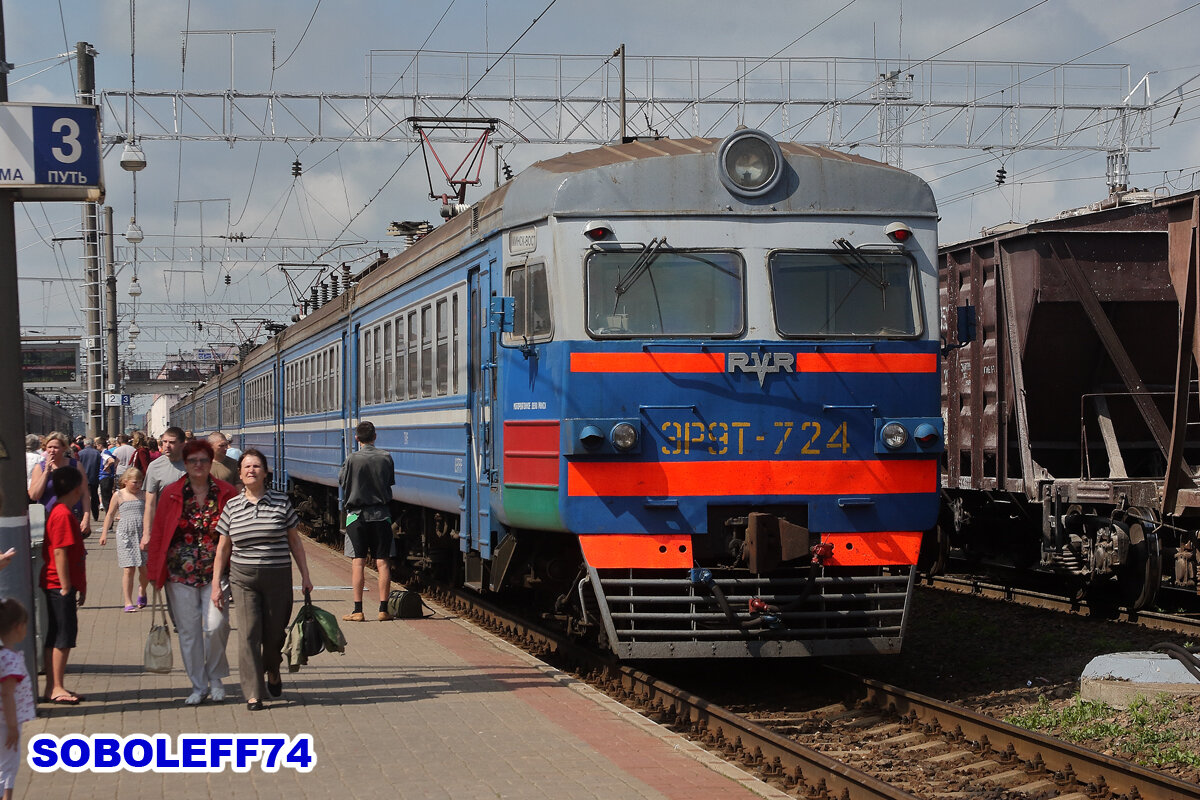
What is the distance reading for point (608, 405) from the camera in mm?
9242

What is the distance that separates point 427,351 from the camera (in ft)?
43.5

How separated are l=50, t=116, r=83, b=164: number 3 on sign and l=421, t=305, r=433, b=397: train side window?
5086 millimetres

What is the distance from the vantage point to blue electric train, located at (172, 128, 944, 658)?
30.0 feet

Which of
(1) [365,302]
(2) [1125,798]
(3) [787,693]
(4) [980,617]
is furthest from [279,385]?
(2) [1125,798]

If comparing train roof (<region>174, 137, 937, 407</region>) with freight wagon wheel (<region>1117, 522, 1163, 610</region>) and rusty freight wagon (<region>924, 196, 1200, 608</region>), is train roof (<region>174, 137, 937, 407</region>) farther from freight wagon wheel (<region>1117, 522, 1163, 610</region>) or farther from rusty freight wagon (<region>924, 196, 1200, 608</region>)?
freight wagon wheel (<region>1117, 522, 1163, 610</region>)

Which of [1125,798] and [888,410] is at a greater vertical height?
[888,410]

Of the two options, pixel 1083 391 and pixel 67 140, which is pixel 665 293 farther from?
pixel 1083 391

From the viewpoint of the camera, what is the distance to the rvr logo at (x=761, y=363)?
936cm

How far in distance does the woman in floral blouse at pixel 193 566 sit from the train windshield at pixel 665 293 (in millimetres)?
2666

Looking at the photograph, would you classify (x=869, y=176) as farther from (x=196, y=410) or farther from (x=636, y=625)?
(x=196, y=410)

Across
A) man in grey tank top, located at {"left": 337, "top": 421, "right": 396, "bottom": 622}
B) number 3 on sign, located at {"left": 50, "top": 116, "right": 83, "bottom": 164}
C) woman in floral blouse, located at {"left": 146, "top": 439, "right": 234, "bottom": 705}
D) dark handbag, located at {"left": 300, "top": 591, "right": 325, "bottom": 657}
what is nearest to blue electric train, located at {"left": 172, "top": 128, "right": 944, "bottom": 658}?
dark handbag, located at {"left": 300, "top": 591, "right": 325, "bottom": 657}

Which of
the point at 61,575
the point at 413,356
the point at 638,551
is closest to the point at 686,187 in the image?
the point at 638,551

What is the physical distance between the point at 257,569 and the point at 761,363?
343 centimetres

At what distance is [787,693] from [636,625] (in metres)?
1.47
